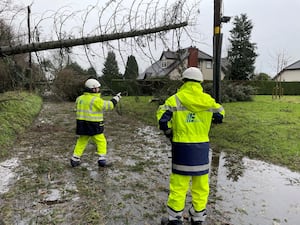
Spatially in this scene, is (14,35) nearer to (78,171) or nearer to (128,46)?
(128,46)

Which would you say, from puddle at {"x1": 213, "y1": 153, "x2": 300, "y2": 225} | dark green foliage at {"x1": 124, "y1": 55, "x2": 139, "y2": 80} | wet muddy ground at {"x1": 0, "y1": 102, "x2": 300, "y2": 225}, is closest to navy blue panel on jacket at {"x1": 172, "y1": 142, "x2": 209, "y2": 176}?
wet muddy ground at {"x1": 0, "y1": 102, "x2": 300, "y2": 225}

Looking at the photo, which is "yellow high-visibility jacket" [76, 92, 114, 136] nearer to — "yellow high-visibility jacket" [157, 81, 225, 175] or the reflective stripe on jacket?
the reflective stripe on jacket

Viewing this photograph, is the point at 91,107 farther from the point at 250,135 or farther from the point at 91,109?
the point at 250,135

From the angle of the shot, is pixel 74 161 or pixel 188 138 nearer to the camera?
pixel 188 138

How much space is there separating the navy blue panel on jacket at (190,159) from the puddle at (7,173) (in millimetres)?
2952

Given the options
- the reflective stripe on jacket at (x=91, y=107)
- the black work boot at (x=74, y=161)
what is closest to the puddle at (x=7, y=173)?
the black work boot at (x=74, y=161)

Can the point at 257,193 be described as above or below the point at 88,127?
below

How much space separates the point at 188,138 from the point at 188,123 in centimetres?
18

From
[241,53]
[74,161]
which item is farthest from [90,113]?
[241,53]

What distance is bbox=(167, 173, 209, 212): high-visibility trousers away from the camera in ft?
10.5

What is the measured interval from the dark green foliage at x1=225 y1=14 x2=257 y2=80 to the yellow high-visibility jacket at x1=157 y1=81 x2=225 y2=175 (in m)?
33.7

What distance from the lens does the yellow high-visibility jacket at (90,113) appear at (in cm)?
525

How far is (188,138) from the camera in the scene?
10.5ft

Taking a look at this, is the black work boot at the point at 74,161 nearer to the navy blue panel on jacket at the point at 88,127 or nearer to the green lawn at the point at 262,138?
the navy blue panel on jacket at the point at 88,127
